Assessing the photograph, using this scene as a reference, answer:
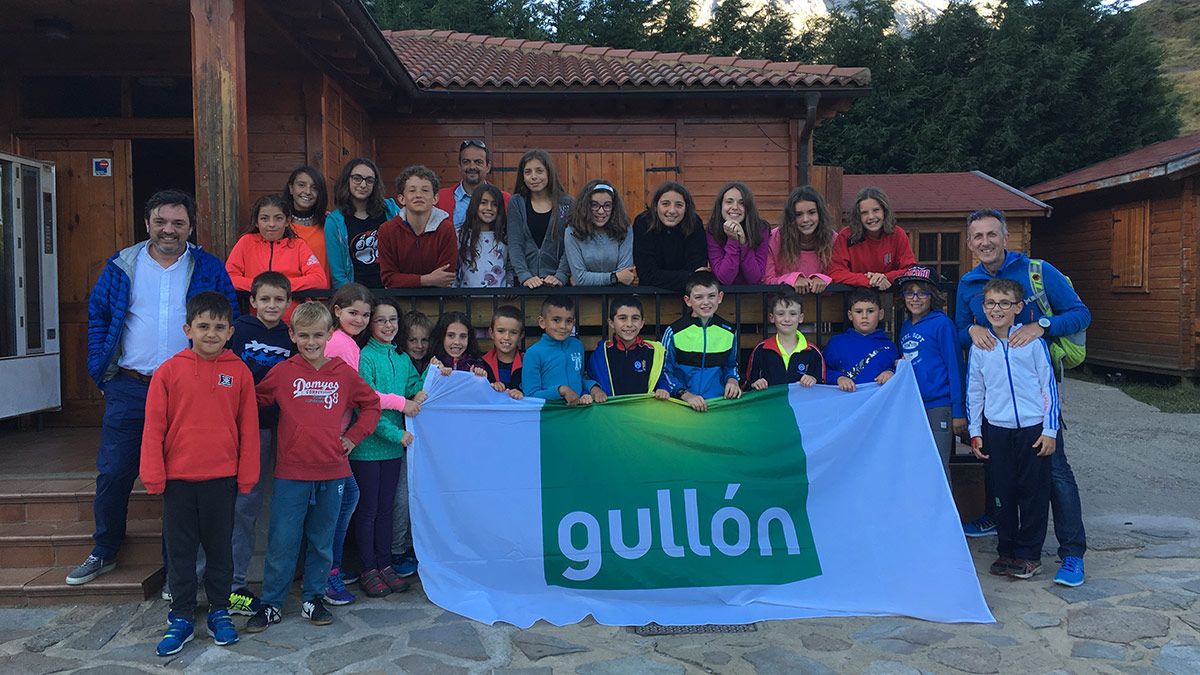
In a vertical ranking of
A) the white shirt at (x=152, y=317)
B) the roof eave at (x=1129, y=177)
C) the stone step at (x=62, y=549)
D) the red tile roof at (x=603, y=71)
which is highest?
the red tile roof at (x=603, y=71)

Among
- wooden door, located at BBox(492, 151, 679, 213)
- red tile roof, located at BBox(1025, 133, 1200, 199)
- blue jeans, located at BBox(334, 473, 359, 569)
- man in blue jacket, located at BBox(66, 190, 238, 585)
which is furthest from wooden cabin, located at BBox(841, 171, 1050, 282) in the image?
man in blue jacket, located at BBox(66, 190, 238, 585)

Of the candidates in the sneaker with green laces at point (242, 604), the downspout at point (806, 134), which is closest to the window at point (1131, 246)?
the downspout at point (806, 134)

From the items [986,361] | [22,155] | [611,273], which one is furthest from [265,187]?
[986,361]

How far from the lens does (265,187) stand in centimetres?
741

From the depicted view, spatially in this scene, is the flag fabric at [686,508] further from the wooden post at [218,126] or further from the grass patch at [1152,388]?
the grass patch at [1152,388]

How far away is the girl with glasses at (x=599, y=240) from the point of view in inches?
181

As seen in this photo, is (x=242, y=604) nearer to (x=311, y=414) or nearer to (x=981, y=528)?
(x=311, y=414)

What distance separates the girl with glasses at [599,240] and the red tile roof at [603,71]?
4.67 metres

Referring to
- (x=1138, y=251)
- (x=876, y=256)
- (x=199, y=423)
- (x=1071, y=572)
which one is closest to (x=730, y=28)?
(x=1138, y=251)

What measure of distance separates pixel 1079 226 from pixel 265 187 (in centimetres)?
1567

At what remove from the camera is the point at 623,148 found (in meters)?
9.34

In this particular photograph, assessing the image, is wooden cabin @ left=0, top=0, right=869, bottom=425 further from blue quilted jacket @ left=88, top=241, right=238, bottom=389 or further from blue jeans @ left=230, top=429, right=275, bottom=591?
blue jeans @ left=230, top=429, right=275, bottom=591

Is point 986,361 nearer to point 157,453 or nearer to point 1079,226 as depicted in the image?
point 157,453

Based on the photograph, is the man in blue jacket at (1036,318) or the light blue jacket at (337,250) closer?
the man in blue jacket at (1036,318)
